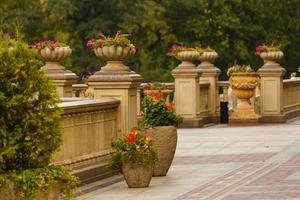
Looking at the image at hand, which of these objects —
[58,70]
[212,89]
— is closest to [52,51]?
[58,70]

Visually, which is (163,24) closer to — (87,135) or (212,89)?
(212,89)

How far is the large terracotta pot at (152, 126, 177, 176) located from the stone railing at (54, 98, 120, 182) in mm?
849

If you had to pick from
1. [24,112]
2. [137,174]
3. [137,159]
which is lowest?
[137,174]

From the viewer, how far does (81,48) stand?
63031 millimetres

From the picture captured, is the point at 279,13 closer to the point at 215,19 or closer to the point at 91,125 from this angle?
the point at 215,19

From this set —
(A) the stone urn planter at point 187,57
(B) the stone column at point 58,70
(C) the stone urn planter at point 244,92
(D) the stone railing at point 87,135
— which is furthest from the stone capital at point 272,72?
(D) the stone railing at point 87,135

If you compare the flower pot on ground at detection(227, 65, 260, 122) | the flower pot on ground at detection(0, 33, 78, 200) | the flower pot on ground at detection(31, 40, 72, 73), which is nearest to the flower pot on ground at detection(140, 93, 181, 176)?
the flower pot on ground at detection(31, 40, 72, 73)

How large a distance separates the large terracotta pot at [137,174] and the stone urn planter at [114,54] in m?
2.49

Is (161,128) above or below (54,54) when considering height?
below

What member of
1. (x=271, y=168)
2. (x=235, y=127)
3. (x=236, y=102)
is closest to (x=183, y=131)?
(x=235, y=127)

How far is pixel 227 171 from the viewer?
18891 mm

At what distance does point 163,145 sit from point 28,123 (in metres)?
6.89

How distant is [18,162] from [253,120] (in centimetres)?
2089

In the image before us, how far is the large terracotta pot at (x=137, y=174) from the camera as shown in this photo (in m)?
16.7
